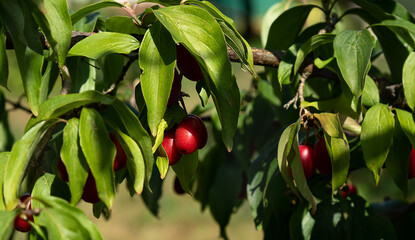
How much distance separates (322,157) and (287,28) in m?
0.33

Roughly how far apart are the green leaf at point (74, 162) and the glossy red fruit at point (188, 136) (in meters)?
0.16

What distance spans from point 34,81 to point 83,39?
0.09m

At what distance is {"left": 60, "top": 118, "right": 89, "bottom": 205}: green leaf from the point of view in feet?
1.99

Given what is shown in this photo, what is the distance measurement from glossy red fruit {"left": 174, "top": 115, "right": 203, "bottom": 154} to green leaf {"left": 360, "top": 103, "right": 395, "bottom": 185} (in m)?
0.25

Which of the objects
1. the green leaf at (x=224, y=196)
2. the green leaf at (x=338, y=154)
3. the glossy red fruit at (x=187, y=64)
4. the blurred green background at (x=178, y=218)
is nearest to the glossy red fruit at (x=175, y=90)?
the glossy red fruit at (x=187, y=64)

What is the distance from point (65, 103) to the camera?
61 cm

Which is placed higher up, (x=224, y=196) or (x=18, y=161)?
(x=18, y=161)

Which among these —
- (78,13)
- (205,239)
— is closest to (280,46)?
(78,13)

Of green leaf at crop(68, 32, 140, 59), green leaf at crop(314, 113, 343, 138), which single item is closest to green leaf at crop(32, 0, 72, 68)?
green leaf at crop(68, 32, 140, 59)

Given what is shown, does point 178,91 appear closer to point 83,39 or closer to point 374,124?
point 83,39

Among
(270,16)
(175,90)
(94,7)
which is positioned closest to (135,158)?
(175,90)

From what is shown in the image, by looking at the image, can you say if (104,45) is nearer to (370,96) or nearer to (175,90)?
(175,90)

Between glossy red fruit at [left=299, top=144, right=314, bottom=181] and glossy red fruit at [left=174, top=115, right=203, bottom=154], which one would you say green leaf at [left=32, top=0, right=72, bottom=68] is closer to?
glossy red fruit at [left=174, top=115, right=203, bottom=154]

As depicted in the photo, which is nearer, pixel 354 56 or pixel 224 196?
pixel 354 56
